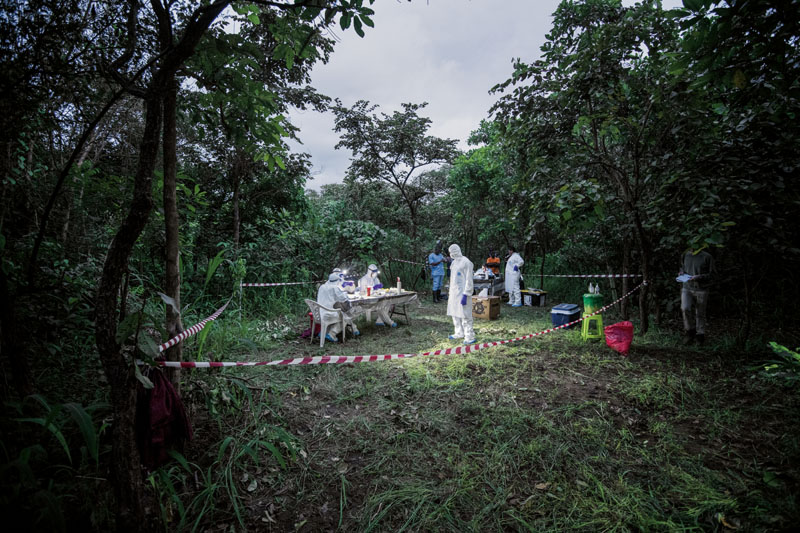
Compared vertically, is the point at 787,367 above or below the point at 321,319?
below

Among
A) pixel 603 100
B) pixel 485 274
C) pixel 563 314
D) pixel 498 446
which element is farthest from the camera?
pixel 485 274

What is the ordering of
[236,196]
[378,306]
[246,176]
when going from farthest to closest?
[246,176] → [236,196] → [378,306]

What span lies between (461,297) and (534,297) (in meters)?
4.62

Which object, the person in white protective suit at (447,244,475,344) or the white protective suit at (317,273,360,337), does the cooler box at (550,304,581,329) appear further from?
the white protective suit at (317,273,360,337)

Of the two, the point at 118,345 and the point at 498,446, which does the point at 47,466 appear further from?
the point at 498,446

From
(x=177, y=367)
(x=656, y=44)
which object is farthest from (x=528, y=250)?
(x=177, y=367)

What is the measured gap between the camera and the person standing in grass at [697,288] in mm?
5438

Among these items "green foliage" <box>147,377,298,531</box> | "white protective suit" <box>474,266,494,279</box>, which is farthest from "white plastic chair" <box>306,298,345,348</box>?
"white protective suit" <box>474,266,494,279</box>

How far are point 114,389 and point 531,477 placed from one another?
2.80 m

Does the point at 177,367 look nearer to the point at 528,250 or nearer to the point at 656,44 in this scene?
the point at 656,44

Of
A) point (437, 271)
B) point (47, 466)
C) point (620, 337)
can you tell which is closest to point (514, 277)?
point (437, 271)

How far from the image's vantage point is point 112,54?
8.11 ft

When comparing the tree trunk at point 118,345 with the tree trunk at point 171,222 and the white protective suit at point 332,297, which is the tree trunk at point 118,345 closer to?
the tree trunk at point 171,222

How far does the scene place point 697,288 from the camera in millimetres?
5449
